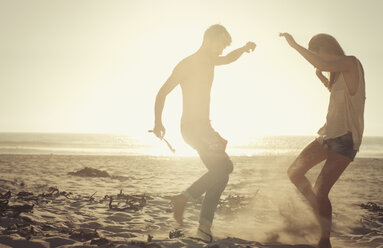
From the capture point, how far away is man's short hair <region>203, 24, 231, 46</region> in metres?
3.81

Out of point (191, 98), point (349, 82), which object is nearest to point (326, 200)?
point (349, 82)

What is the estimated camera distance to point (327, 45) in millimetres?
3721

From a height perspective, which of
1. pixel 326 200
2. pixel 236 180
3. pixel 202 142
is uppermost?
pixel 202 142

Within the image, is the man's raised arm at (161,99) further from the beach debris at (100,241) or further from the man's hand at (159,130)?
the beach debris at (100,241)

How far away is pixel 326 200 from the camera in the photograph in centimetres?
364

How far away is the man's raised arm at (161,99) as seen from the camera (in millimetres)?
3723

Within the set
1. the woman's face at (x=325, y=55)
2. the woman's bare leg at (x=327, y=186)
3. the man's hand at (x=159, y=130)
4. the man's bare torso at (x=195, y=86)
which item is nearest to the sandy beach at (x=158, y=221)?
the woman's bare leg at (x=327, y=186)

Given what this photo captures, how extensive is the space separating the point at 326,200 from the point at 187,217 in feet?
8.22

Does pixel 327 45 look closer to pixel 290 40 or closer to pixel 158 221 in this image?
pixel 290 40

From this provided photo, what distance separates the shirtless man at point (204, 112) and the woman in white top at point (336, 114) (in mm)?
809

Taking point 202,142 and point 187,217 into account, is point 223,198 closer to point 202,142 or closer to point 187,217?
point 187,217

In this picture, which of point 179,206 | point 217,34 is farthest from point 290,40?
point 179,206

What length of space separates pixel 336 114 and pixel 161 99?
1899 mm

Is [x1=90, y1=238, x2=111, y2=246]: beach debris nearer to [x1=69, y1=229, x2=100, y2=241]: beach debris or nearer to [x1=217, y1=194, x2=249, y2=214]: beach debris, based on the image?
[x1=69, y1=229, x2=100, y2=241]: beach debris
